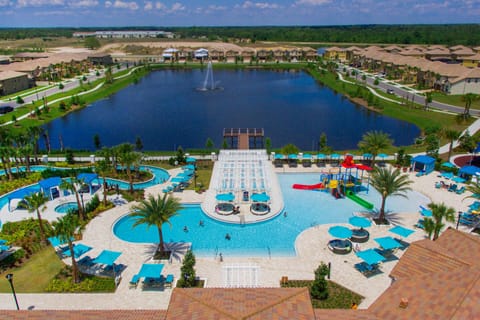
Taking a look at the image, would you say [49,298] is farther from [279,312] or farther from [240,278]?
[279,312]

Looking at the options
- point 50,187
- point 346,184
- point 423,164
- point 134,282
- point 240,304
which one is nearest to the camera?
point 240,304

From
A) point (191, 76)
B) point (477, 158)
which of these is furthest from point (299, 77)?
point (477, 158)

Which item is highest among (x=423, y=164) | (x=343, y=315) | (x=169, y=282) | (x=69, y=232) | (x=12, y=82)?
(x=12, y=82)

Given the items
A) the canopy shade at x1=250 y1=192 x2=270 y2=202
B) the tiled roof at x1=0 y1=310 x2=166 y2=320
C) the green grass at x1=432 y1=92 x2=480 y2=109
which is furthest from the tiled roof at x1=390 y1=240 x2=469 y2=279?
the green grass at x1=432 y1=92 x2=480 y2=109

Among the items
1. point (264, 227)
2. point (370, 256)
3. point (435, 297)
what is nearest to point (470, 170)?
point (370, 256)

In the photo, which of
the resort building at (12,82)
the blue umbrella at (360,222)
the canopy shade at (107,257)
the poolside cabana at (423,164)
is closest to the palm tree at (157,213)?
the canopy shade at (107,257)

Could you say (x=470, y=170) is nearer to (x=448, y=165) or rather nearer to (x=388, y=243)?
(x=448, y=165)

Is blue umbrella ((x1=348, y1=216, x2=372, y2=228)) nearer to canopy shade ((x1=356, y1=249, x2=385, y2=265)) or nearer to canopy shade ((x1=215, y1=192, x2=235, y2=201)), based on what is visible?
canopy shade ((x1=356, y1=249, x2=385, y2=265))
